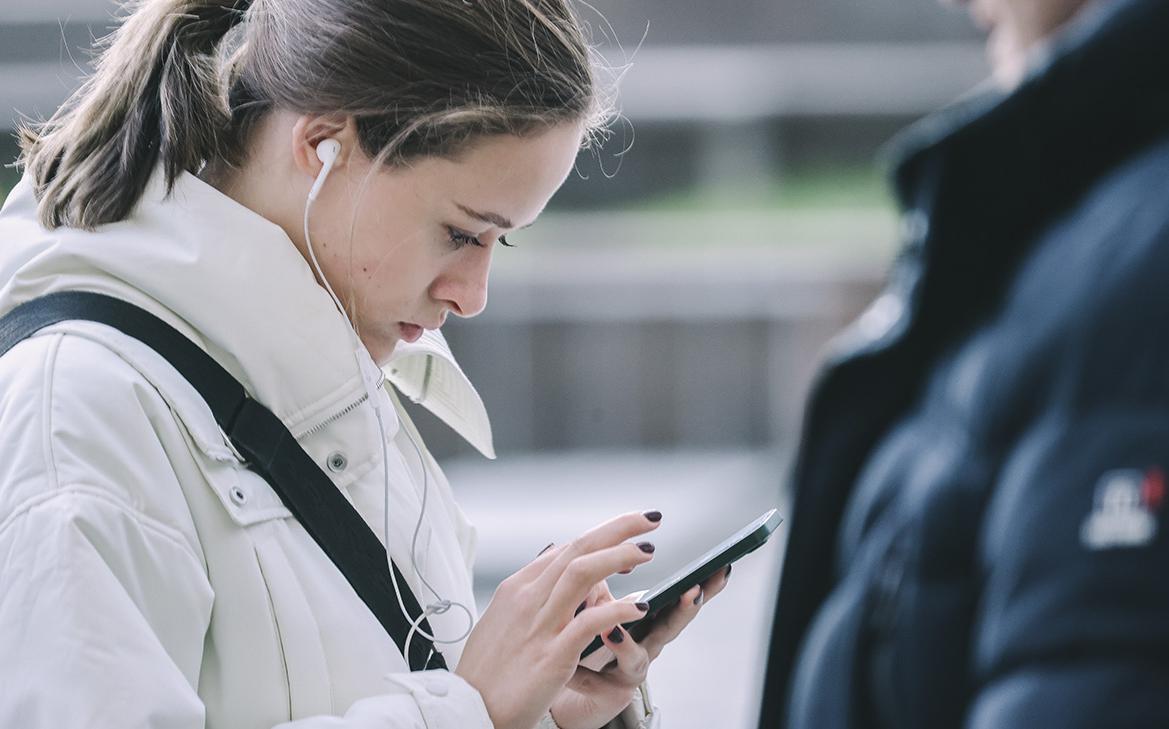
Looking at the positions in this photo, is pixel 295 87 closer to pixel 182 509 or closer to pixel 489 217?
pixel 489 217

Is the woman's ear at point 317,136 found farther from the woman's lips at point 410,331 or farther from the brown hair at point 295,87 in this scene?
the woman's lips at point 410,331

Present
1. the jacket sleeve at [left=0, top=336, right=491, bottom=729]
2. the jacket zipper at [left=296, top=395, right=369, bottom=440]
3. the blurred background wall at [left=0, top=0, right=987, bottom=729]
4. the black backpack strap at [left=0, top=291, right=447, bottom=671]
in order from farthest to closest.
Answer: the blurred background wall at [left=0, top=0, right=987, bottom=729]
the jacket zipper at [left=296, top=395, right=369, bottom=440]
the black backpack strap at [left=0, top=291, right=447, bottom=671]
the jacket sleeve at [left=0, top=336, right=491, bottom=729]

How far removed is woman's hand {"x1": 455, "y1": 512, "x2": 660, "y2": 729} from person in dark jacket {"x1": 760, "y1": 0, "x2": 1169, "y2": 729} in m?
0.26

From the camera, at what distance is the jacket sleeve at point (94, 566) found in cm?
121

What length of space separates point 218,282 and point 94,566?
36 cm

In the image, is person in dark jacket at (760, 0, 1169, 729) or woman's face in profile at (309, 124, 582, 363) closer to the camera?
person in dark jacket at (760, 0, 1169, 729)

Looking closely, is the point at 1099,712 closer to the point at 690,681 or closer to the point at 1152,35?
the point at 1152,35

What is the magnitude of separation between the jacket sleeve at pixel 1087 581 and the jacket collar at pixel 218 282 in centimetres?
77

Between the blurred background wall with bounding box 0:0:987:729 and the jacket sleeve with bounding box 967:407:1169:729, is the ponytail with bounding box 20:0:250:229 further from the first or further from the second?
the blurred background wall with bounding box 0:0:987:729

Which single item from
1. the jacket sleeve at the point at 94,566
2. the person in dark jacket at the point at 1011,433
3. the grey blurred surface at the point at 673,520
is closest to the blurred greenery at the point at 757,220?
the grey blurred surface at the point at 673,520

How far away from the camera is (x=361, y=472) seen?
1564mm

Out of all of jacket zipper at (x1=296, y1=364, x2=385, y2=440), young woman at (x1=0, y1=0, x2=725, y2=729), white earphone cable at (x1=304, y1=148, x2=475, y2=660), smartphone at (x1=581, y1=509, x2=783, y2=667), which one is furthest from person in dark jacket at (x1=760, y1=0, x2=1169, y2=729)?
jacket zipper at (x1=296, y1=364, x2=385, y2=440)

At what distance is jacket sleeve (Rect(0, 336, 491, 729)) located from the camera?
3.96ft

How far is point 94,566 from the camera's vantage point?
1226 mm
